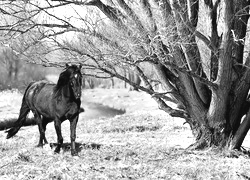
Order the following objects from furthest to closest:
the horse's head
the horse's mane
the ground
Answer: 1. the horse's mane
2. the horse's head
3. the ground

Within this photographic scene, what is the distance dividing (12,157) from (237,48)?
5.73 m

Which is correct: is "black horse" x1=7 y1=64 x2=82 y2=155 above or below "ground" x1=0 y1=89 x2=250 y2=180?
above

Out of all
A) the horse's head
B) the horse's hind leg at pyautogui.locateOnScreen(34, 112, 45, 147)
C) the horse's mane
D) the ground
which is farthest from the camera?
the horse's hind leg at pyautogui.locateOnScreen(34, 112, 45, 147)

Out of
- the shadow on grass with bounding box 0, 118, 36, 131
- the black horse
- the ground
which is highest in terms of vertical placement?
the black horse

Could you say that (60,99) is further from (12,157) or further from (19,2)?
(19,2)

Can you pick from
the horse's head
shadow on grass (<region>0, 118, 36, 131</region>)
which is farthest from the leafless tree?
shadow on grass (<region>0, 118, 36, 131</region>)

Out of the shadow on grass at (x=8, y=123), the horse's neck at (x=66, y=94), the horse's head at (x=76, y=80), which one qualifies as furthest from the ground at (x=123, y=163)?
the shadow on grass at (x=8, y=123)

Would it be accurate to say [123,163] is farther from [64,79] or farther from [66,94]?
[64,79]

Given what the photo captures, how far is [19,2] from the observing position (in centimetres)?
Answer: 796

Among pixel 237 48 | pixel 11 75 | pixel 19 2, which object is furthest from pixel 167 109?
pixel 11 75

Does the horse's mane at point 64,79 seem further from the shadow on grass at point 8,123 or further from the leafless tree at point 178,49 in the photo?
the shadow on grass at point 8,123

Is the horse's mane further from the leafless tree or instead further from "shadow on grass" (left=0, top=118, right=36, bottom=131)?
"shadow on grass" (left=0, top=118, right=36, bottom=131)

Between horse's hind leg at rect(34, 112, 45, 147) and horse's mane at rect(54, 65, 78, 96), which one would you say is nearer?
horse's mane at rect(54, 65, 78, 96)

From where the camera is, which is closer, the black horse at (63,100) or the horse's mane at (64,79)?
the black horse at (63,100)
